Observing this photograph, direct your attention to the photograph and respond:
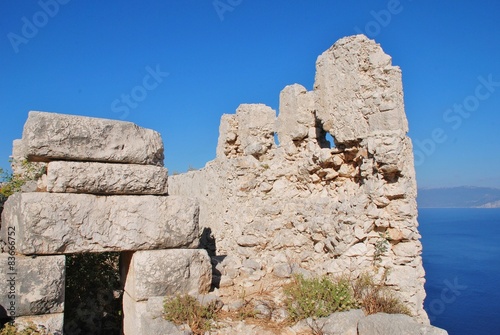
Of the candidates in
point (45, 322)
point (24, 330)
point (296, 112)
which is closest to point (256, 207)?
point (296, 112)

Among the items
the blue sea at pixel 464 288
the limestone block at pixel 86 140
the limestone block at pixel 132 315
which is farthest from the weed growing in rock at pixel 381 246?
the blue sea at pixel 464 288

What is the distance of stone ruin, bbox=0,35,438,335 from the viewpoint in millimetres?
4445

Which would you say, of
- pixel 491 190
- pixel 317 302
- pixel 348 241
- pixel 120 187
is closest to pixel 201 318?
pixel 317 302

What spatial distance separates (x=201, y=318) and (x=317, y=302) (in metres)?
1.39

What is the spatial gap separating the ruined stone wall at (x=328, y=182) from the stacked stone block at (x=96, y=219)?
126 centimetres

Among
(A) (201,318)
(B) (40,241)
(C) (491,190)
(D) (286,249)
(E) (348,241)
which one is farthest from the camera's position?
(C) (491,190)

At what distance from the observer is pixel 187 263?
5.07m

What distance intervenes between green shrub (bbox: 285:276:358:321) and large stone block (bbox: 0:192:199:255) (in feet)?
4.79

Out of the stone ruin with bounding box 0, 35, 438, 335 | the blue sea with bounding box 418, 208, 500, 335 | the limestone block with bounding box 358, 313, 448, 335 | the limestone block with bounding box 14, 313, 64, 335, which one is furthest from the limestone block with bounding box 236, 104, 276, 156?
the blue sea with bounding box 418, 208, 500, 335

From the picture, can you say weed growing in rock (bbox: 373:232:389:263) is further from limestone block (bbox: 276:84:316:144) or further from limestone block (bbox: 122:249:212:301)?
limestone block (bbox: 276:84:316:144)

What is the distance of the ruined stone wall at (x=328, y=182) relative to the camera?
5316mm

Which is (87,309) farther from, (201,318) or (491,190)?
(491,190)

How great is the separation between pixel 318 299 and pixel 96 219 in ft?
9.12

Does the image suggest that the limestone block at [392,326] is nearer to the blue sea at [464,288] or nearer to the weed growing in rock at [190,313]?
the weed growing in rock at [190,313]
